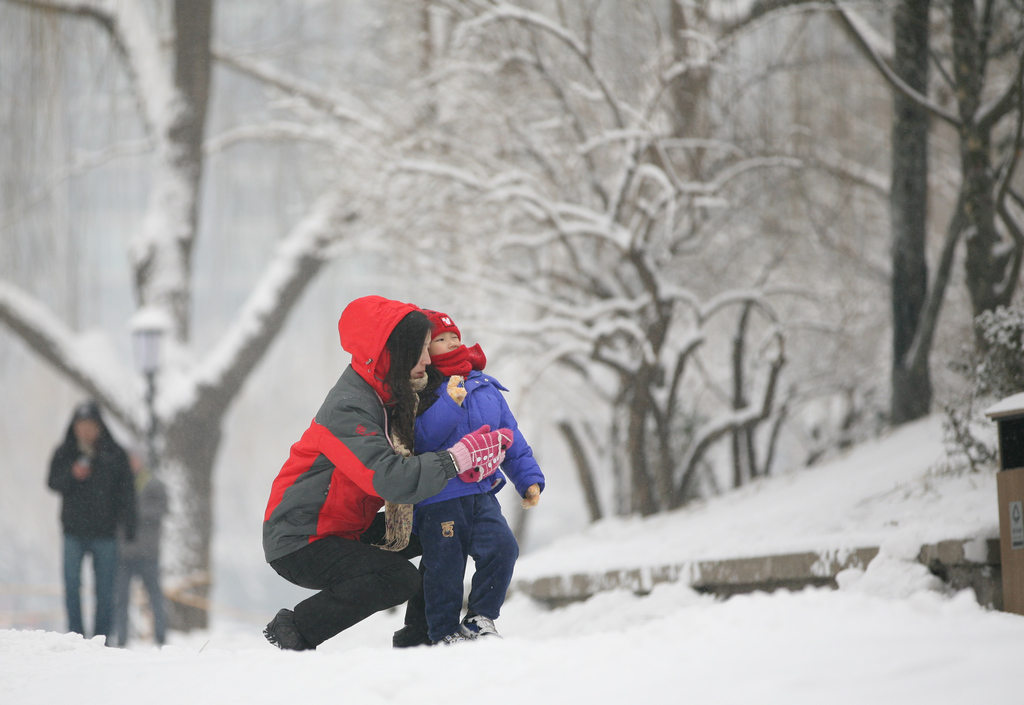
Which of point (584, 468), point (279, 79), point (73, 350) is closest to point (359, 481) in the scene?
point (584, 468)

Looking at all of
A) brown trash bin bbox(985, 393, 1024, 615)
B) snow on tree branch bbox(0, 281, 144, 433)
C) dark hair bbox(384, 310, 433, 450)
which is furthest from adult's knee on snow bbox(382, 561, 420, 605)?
snow on tree branch bbox(0, 281, 144, 433)

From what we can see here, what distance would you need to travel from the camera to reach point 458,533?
3385 mm

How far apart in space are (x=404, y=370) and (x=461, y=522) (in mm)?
531

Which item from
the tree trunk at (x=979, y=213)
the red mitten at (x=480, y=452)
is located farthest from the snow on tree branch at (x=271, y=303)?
the red mitten at (x=480, y=452)

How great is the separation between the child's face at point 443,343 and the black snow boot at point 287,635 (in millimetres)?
966

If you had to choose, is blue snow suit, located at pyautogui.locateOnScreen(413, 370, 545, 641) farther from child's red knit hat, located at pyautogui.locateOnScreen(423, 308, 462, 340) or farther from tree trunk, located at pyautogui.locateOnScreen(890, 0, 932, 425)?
tree trunk, located at pyautogui.locateOnScreen(890, 0, 932, 425)

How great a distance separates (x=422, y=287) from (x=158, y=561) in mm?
3478

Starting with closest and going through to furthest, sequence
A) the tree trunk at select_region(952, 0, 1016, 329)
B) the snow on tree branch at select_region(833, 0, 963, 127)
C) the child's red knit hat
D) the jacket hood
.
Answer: the jacket hood
the child's red knit hat
the tree trunk at select_region(952, 0, 1016, 329)
the snow on tree branch at select_region(833, 0, 963, 127)

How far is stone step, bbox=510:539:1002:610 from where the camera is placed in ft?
12.1

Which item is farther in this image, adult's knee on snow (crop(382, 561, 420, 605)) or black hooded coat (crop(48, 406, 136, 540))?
black hooded coat (crop(48, 406, 136, 540))

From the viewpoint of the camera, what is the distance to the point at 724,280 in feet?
33.7

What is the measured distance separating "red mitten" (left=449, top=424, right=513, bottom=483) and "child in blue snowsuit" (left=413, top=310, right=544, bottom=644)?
6 centimetres

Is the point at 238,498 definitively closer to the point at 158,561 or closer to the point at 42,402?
the point at 42,402

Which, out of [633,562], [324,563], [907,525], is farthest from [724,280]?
[324,563]
